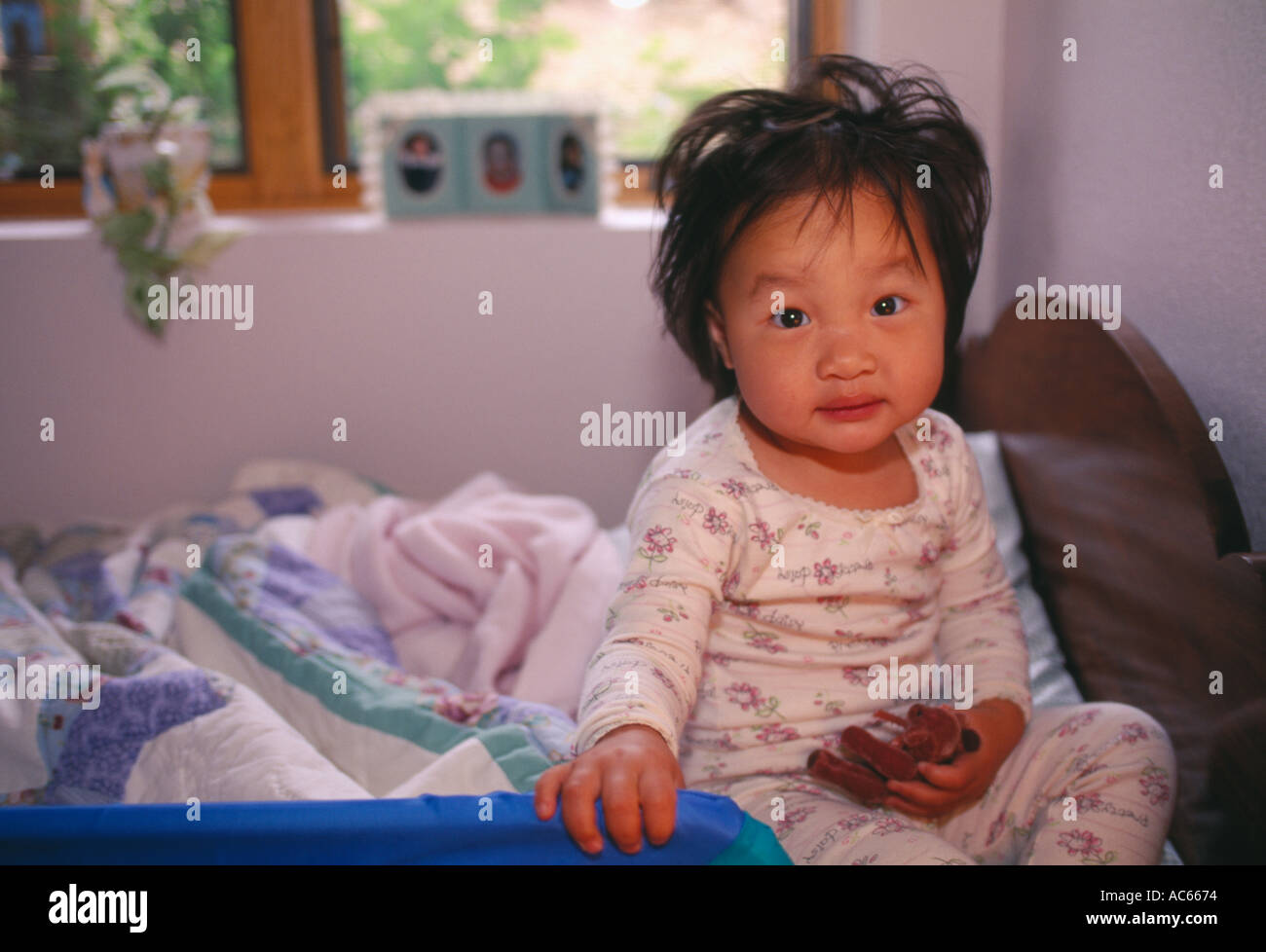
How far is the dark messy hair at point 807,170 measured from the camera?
0.88 meters

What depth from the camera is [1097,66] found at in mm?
1237

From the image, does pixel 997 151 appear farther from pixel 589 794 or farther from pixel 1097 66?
pixel 589 794

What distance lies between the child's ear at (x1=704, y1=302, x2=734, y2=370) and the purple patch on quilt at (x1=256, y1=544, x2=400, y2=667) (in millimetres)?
541

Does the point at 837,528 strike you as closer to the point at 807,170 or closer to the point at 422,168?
the point at 807,170

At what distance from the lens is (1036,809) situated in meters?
0.87

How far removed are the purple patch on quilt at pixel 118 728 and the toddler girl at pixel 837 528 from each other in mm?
442

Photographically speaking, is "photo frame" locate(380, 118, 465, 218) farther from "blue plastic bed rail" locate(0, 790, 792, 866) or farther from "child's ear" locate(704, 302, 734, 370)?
"blue plastic bed rail" locate(0, 790, 792, 866)

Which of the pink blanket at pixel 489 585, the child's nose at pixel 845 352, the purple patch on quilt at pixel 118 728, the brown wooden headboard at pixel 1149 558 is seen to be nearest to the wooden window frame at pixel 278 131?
the pink blanket at pixel 489 585

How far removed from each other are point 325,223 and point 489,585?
0.92m

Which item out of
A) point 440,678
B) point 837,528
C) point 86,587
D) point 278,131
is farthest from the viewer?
point 278,131

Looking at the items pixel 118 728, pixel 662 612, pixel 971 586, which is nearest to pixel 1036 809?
pixel 971 586

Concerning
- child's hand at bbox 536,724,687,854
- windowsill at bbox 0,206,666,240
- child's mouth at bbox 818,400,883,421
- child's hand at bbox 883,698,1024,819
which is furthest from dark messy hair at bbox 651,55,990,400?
windowsill at bbox 0,206,666,240

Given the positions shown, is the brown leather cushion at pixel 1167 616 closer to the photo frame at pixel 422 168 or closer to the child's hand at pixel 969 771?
the child's hand at pixel 969 771
